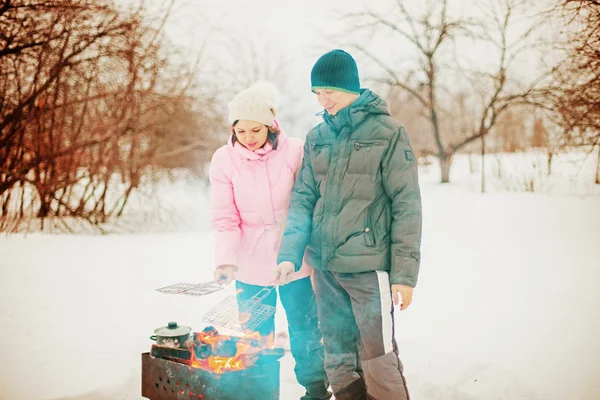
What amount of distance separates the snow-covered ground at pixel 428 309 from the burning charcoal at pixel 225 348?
2.29 ft

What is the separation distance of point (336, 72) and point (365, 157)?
408 mm

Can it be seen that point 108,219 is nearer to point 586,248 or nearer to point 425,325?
point 425,325

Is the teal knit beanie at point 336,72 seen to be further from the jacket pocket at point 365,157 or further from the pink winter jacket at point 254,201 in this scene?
the pink winter jacket at point 254,201

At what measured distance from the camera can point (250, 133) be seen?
238 cm

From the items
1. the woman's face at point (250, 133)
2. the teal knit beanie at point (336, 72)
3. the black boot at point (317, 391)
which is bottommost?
the black boot at point (317, 391)

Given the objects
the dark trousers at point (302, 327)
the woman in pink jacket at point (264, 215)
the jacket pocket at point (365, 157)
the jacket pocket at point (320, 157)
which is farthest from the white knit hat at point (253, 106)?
the dark trousers at point (302, 327)

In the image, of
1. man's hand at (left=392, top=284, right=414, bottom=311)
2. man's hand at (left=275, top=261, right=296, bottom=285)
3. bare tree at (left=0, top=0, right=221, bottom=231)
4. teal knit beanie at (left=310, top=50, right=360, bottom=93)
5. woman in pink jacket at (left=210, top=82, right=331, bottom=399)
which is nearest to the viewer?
man's hand at (left=392, top=284, right=414, bottom=311)

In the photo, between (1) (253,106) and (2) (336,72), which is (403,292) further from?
(1) (253,106)

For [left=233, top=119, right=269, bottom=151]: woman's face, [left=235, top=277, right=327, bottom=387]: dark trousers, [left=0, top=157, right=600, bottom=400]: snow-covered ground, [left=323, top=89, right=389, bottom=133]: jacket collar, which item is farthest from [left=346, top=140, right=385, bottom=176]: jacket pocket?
[left=0, top=157, right=600, bottom=400]: snow-covered ground

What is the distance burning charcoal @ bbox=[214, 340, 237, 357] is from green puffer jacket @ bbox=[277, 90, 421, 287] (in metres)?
0.54

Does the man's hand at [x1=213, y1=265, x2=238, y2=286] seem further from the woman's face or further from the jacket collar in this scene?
the jacket collar

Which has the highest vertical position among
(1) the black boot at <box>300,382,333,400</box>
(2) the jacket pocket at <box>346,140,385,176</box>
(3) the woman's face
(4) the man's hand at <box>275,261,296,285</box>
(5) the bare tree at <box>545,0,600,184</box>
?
(5) the bare tree at <box>545,0,600,184</box>

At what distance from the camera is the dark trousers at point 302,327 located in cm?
246

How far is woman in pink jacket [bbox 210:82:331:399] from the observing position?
2.44 meters
